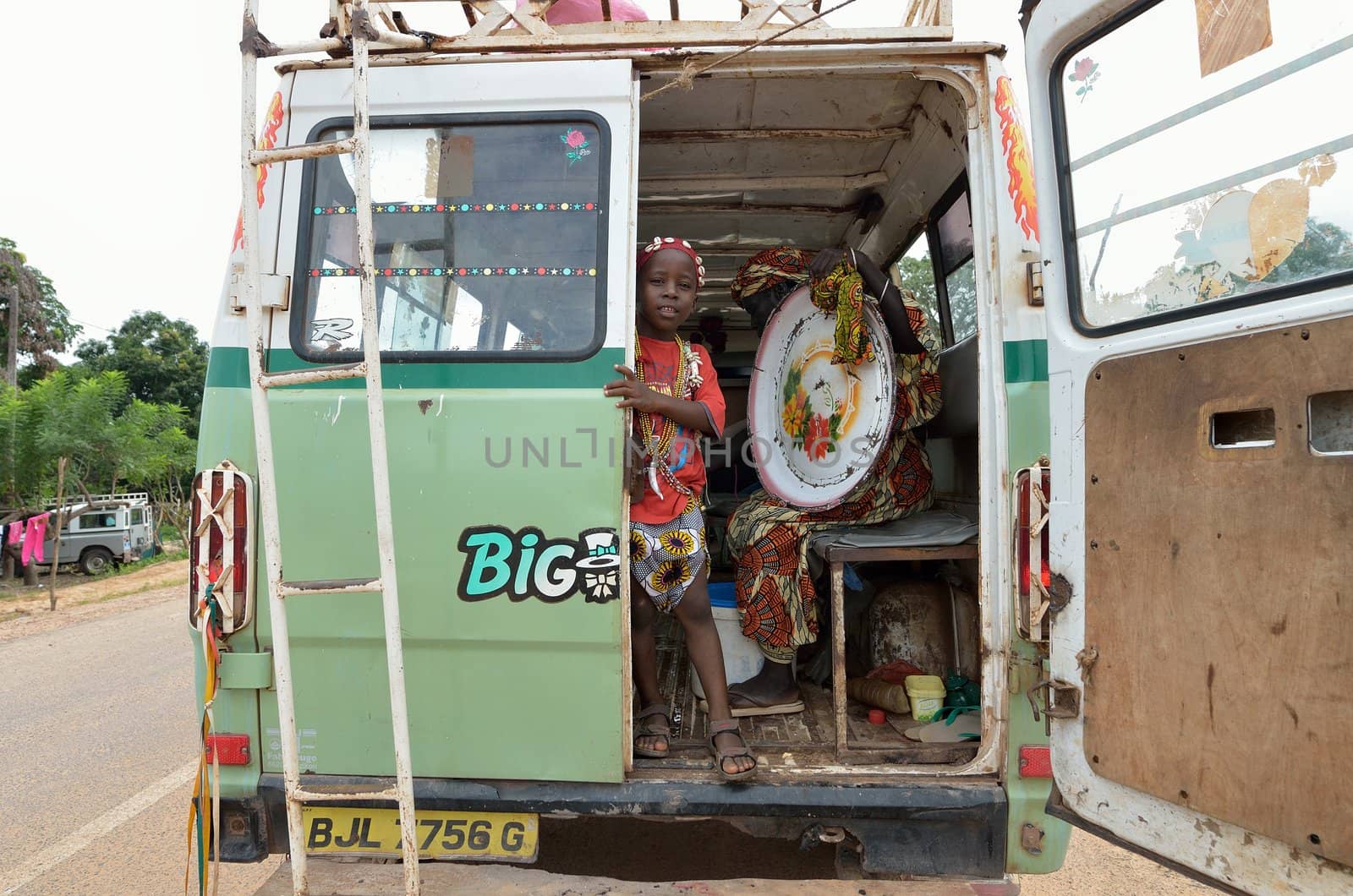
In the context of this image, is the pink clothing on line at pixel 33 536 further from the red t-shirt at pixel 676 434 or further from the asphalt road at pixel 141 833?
the red t-shirt at pixel 676 434

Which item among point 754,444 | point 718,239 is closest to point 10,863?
point 754,444

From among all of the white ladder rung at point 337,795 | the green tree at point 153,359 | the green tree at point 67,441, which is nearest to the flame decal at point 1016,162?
the white ladder rung at point 337,795

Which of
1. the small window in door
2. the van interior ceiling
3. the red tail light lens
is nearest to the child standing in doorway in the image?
the van interior ceiling

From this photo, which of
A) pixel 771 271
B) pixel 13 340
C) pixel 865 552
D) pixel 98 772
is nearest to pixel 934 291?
pixel 771 271

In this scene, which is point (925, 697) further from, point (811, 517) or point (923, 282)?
point (923, 282)

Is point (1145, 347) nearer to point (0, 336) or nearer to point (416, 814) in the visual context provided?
point (416, 814)

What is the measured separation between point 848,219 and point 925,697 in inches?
97.7

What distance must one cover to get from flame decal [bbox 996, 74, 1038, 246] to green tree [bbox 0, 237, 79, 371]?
2832cm

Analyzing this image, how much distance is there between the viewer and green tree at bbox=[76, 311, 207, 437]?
29594 mm

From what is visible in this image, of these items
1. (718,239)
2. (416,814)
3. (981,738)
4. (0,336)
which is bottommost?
(416,814)

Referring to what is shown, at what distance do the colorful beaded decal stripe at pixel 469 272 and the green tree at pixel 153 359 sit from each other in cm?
3083

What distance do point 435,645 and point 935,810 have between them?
141cm

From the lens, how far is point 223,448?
2.20 metres

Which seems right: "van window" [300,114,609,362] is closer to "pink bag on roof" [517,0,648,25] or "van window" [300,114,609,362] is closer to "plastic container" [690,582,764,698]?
"plastic container" [690,582,764,698]
